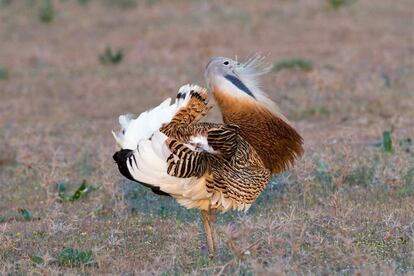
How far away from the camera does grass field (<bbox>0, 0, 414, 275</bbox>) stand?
17.0ft

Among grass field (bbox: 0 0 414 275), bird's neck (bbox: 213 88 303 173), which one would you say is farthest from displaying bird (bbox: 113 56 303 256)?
grass field (bbox: 0 0 414 275)

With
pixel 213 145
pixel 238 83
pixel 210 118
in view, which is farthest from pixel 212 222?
pixel 210 118

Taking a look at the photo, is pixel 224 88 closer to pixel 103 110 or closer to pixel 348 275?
pixel 348 275

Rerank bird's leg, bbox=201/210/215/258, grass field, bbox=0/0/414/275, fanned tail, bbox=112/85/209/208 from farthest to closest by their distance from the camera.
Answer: bird's leg, bbox=201/210/215/258
grass field, bbox=0/0/414/275
fanned tail, bbox=112/85/209/208

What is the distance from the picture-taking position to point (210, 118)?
9.59m

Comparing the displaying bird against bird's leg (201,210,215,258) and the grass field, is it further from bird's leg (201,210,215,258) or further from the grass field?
the grass field

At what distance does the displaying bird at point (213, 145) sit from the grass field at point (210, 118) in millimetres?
290

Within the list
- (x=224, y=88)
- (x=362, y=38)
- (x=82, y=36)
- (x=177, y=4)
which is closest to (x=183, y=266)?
(x=224, y=88)

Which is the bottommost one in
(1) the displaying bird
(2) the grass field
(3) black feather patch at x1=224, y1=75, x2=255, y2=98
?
(2) the grass field

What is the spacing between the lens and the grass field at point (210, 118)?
5188mm

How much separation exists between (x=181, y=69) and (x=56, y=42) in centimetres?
281

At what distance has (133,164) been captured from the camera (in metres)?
4.96

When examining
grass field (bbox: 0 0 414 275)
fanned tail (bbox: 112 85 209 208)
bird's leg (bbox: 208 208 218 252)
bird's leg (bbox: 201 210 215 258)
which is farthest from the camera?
bird's leg (bbox: 208 208 218 252)

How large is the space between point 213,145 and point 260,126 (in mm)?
456
